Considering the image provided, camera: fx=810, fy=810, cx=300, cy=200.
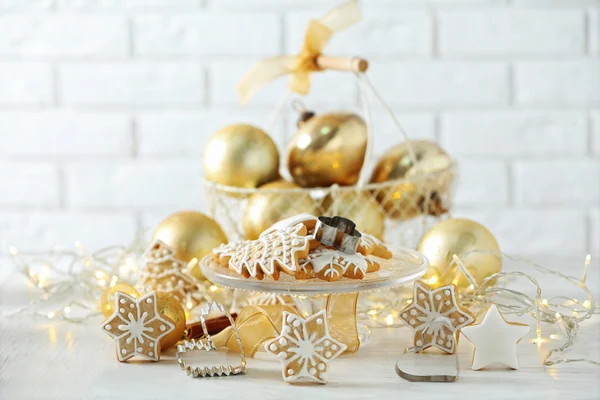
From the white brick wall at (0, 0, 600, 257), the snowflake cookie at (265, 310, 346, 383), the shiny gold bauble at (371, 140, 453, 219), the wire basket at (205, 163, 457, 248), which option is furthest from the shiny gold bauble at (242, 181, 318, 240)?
the white brick wall at (0, 0, 600, 257)

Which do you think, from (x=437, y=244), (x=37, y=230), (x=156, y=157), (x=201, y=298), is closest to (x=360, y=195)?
(x=437, y=244)

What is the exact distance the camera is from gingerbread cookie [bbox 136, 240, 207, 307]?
35.9 inches

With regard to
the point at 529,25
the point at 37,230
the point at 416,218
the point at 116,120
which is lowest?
the point at 37,230

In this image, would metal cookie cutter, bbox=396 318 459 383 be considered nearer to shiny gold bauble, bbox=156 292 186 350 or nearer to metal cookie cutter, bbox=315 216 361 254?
metal cookie cutter, bbox=315 216 361 254

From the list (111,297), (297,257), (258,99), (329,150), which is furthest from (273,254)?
(258,99)

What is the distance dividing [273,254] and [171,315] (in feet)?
0.42

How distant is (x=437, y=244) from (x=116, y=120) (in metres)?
0.87

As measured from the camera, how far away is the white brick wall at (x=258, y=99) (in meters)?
1.56

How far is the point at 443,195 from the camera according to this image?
43.1 inches

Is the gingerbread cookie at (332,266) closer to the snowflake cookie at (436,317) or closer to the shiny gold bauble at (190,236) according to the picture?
the snowflake cookie at (436,317)

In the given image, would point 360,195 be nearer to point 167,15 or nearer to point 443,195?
point 443,195

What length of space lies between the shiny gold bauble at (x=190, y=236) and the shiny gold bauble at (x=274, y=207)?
5 cm

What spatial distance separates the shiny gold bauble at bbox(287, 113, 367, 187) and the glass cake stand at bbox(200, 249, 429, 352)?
0.22 metres

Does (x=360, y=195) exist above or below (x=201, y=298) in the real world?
above
